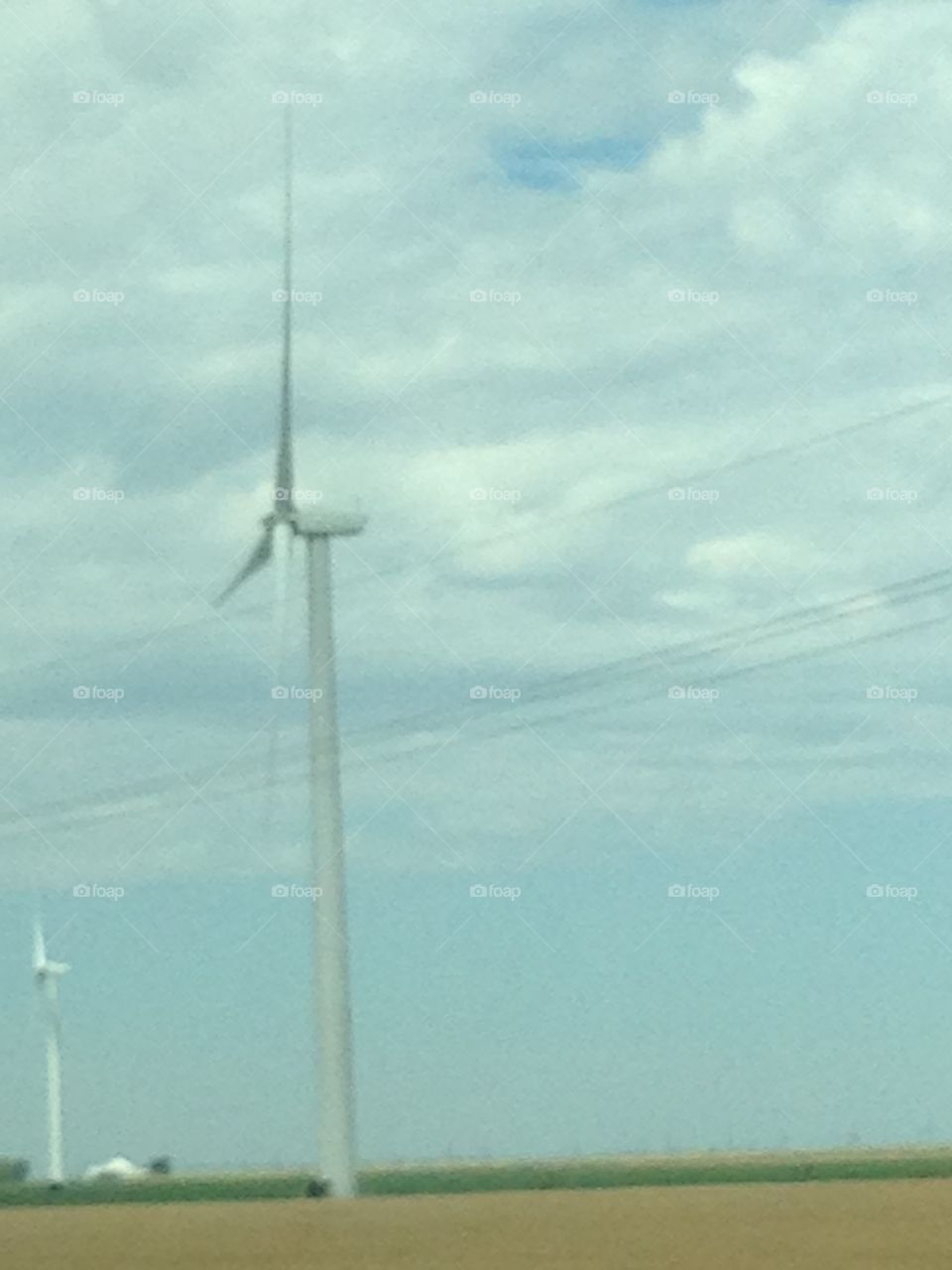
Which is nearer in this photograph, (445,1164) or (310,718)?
(310,718)

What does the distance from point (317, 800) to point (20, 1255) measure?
92.7 ft

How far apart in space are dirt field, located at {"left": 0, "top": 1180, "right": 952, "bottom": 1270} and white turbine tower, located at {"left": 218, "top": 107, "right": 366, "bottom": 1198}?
3.21 m

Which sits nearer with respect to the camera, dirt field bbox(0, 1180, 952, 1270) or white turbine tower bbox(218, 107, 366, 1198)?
dirt field bbox(0, 1180, 952, 1270)

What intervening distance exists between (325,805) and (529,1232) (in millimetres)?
26350

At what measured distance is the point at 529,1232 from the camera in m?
61.1

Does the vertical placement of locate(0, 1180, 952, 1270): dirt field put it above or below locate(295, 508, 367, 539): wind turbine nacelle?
below

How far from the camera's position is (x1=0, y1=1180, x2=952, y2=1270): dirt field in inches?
1978

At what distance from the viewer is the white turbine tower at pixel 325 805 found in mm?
80688

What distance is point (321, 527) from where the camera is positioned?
88125mm

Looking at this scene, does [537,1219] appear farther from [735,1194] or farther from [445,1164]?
[445,1164]

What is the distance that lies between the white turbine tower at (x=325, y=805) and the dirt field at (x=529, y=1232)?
10.5 ft

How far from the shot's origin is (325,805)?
84875 millimetres

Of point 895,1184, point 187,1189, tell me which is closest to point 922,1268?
point 895,1184

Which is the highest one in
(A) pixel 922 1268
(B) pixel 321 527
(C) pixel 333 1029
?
(B) pixel 321 527
